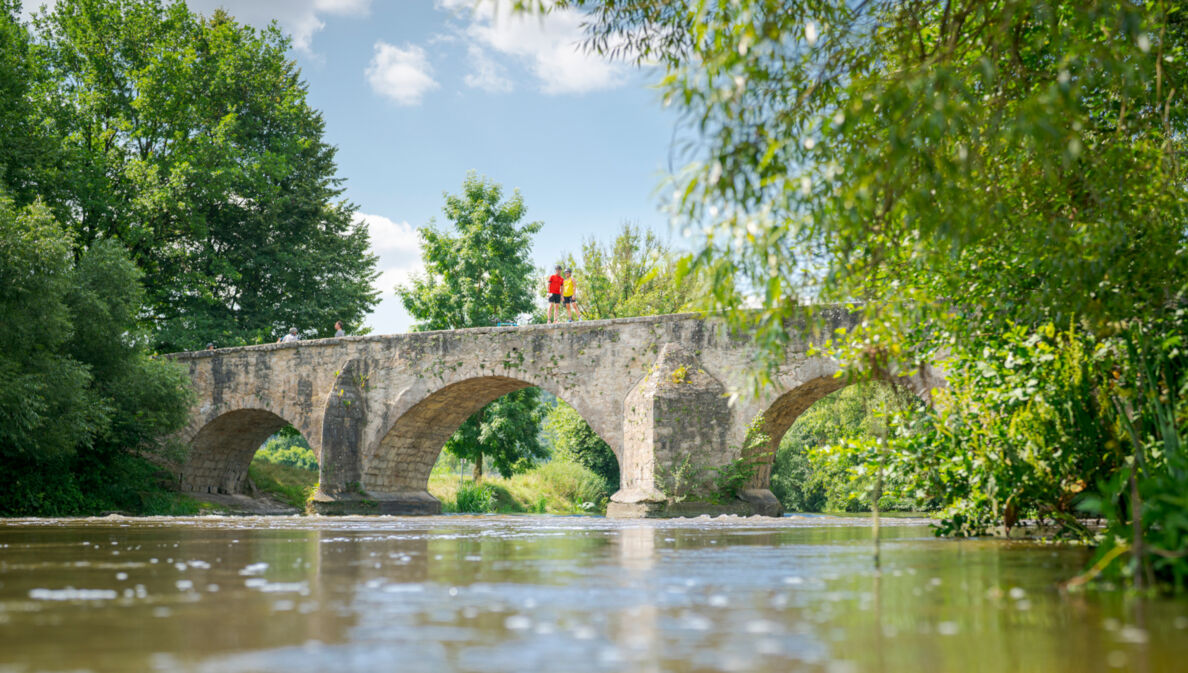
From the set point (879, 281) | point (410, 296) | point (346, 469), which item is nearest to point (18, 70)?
point (346, 469)

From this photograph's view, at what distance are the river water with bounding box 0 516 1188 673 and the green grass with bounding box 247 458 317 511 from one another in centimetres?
2299

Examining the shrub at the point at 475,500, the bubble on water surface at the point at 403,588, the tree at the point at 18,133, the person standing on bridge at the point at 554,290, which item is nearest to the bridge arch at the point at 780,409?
the person standing on bridge at the point at 554,290

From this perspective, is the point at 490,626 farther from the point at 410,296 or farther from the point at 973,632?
the point at 410,296

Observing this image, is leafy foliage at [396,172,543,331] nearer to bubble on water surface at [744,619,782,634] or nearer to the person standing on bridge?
the person standing on bridge

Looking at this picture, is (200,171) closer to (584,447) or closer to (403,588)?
(584,447)

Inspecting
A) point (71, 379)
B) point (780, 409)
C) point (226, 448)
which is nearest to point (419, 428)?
point (226, 448)

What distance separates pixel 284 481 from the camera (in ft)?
94.9

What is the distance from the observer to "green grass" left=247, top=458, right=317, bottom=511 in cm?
2761

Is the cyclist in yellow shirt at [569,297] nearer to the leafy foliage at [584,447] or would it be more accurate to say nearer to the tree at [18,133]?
the tree at [18,133]

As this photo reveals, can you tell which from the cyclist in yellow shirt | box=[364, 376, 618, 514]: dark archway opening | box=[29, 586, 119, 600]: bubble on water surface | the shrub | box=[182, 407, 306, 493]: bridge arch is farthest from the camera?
the shrub

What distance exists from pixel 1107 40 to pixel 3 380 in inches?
565

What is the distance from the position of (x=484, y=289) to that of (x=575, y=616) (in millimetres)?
27059

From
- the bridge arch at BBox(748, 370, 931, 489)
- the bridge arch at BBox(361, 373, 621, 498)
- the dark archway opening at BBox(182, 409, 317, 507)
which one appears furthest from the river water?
the dark archway opening at BBox(182, 409, 317, 507)

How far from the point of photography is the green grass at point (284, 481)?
2761 centimetres
